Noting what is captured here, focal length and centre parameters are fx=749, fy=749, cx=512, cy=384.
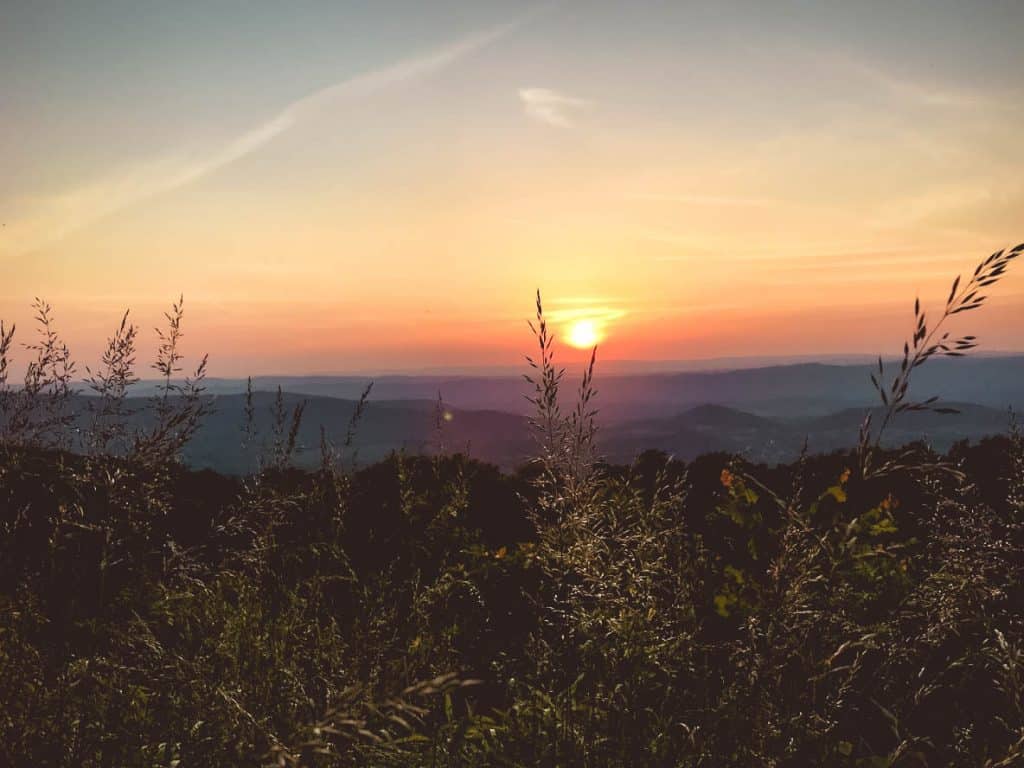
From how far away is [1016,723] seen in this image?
298cm

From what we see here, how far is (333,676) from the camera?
2.98 meters

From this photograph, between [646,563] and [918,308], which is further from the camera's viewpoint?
[646,563]

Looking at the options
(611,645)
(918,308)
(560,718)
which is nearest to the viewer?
(918,308)

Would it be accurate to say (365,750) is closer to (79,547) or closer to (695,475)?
(79,547)

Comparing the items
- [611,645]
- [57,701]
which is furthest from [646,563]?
[57,701]

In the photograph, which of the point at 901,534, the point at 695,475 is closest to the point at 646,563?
the point at 901,534

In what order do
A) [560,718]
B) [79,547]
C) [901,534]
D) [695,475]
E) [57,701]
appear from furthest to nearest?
[695,475]
[901,534]
[79,547]
[560,718]
[57,701]

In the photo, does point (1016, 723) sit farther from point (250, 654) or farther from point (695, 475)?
point (695, 475)

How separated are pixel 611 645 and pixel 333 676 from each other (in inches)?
Result: 44.8

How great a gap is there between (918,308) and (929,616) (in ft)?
5.41

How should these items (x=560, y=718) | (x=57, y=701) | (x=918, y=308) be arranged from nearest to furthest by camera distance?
(x=918, y=308) < (x=57, y=701) < (x=560, y=718)

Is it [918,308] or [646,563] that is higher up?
[918,308]

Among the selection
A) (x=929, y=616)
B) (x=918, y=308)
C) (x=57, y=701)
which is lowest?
(x=57, y=701)

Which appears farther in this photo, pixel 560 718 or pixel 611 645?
pixel 611 645
